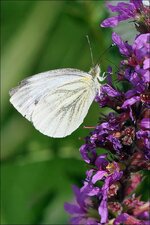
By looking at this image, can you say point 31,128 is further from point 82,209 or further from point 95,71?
point 82,209

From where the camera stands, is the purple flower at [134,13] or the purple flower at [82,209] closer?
the purple flower at [134,13]

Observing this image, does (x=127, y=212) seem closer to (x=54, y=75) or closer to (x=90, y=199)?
(x=90, y=199)

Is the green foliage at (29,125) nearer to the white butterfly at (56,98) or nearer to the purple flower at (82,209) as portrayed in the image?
the white butterfly at (56,98)

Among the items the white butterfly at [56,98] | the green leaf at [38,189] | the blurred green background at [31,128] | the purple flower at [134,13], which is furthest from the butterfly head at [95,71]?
the green leaf at [38,189]

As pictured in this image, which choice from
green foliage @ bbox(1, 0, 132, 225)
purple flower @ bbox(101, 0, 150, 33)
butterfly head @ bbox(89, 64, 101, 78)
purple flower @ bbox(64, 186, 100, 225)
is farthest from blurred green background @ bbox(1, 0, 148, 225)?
purple flower @ bbox(101, 0, 150, 33)

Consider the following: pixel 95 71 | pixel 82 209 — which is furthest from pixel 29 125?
pixel 82 209

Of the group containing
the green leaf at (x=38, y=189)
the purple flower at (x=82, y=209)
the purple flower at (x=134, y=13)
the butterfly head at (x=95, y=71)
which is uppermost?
the purple flower at (x=134, y=13)

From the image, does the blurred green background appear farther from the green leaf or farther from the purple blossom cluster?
the purple blossom cluster
